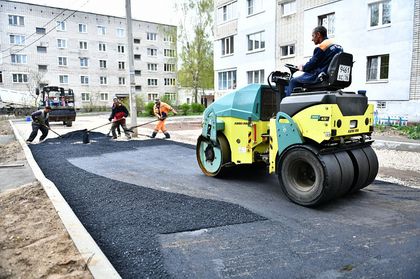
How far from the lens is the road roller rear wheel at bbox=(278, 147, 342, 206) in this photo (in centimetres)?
421

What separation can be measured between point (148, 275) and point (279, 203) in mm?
2411

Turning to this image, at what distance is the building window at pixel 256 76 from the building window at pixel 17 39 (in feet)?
105

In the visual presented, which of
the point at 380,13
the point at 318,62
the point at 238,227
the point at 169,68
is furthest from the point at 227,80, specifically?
the point at 169,68

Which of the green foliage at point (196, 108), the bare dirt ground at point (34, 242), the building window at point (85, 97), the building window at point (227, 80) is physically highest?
the building window at point (227, 80)

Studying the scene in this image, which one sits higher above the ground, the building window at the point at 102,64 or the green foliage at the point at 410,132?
the building window at the point at 102,64

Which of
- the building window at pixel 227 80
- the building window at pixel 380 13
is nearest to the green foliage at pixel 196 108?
the building window at pixel 227 80

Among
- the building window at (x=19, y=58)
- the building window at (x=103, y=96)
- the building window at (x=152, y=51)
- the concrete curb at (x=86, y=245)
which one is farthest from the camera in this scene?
the building window at (x=152, y=51)

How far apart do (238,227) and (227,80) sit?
24.5 metres

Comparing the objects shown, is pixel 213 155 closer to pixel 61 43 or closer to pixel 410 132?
pixel 410 132

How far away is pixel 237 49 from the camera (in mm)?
26031

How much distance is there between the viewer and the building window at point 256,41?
2412cm

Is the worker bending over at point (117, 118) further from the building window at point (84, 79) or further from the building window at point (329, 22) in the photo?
the building window at point (84, 79)

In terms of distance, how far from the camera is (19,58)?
42156 mm

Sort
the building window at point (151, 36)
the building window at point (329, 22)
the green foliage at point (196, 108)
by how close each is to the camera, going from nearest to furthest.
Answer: the building window at point (329, 22)
the green foliage at point (196, 108)
the building window at point (151, 36)
